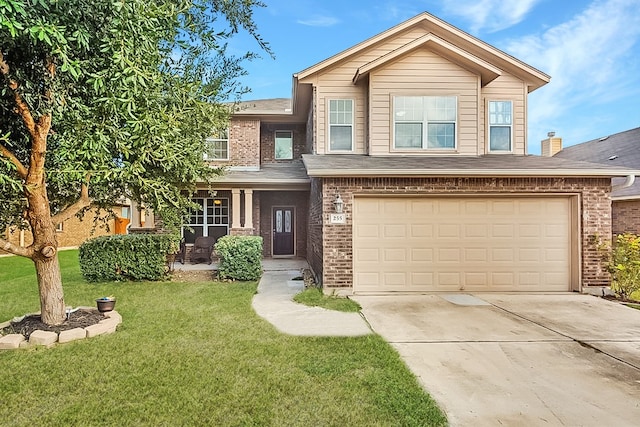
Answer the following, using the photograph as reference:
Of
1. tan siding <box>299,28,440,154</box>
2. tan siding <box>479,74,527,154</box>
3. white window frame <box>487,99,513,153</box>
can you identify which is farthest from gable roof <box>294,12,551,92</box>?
white window frame <box>487,99,513,153</box>

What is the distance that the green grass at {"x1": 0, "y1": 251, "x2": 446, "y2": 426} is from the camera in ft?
10.1

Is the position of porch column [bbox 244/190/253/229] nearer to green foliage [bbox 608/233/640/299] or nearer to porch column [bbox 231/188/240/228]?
porch column [bbox 231/188/240/228]

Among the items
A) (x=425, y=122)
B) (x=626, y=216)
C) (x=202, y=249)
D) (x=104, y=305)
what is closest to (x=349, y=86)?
(x=425, y=122)

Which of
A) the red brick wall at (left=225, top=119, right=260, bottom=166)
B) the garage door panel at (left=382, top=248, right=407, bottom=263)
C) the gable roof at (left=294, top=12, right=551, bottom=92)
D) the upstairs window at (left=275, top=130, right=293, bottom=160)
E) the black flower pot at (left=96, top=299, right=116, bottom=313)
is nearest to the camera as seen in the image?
the black flower pot at (left=96, top=299, right=116, bottom=313)

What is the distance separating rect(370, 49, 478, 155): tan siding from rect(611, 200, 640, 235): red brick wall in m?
7.08

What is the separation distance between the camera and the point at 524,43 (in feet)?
60.2

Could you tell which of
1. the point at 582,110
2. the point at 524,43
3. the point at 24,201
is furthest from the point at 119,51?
the point at 582,110

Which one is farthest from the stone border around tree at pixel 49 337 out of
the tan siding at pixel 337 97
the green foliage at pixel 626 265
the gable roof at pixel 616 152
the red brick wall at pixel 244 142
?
the gable roof at pixel 616 152

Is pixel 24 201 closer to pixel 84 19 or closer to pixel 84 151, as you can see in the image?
pixel 84 151

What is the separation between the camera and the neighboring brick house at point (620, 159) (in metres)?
12.2

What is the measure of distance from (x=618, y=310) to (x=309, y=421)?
264 inches

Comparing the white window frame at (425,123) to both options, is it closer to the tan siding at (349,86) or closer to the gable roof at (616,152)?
the tan siding at (349,86)

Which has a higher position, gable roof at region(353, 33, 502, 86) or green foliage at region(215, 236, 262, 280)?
gable roof at region(353, 33, 502, 86)

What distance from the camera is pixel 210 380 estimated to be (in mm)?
3709
